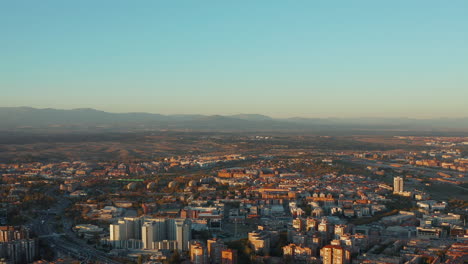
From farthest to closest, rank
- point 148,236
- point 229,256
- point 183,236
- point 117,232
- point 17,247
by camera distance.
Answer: point 117,232 < point 148,236 < point 183,236 < point 17,247 < point 229,256

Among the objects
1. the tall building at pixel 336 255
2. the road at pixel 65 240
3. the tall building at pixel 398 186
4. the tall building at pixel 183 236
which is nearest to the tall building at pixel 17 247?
the road at pixel 65 240

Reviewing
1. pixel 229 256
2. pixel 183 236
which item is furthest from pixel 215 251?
pixel 183 236

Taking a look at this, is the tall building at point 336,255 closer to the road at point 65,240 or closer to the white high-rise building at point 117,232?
the road at point 65,240

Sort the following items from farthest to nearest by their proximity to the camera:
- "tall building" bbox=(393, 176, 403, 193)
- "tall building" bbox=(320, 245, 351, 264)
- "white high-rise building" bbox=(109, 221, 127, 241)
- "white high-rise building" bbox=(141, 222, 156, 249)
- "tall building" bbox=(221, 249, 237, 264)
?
"tall building" bbox=(393, 176, 403, 193)
"white high-rise building" bbox=(109, 221, 127, 241)
"white high-rise building" bbox=(141, 222, 156, 249)
"tall building" bbox=(221, 249, 237, 264)
"tall building" bbox=(320, 245, 351, 264)

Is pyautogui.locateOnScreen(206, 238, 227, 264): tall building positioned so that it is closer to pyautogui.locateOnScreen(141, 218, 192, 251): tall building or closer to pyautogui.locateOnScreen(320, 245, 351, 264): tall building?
pyautogui.locateOnScreen(141, 218, 192, 251): tall building

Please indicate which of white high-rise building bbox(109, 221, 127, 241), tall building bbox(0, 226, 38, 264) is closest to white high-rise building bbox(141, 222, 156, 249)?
white high-rise building bbox(109, 221, 127, 241)

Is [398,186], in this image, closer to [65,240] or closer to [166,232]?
[166,232]
